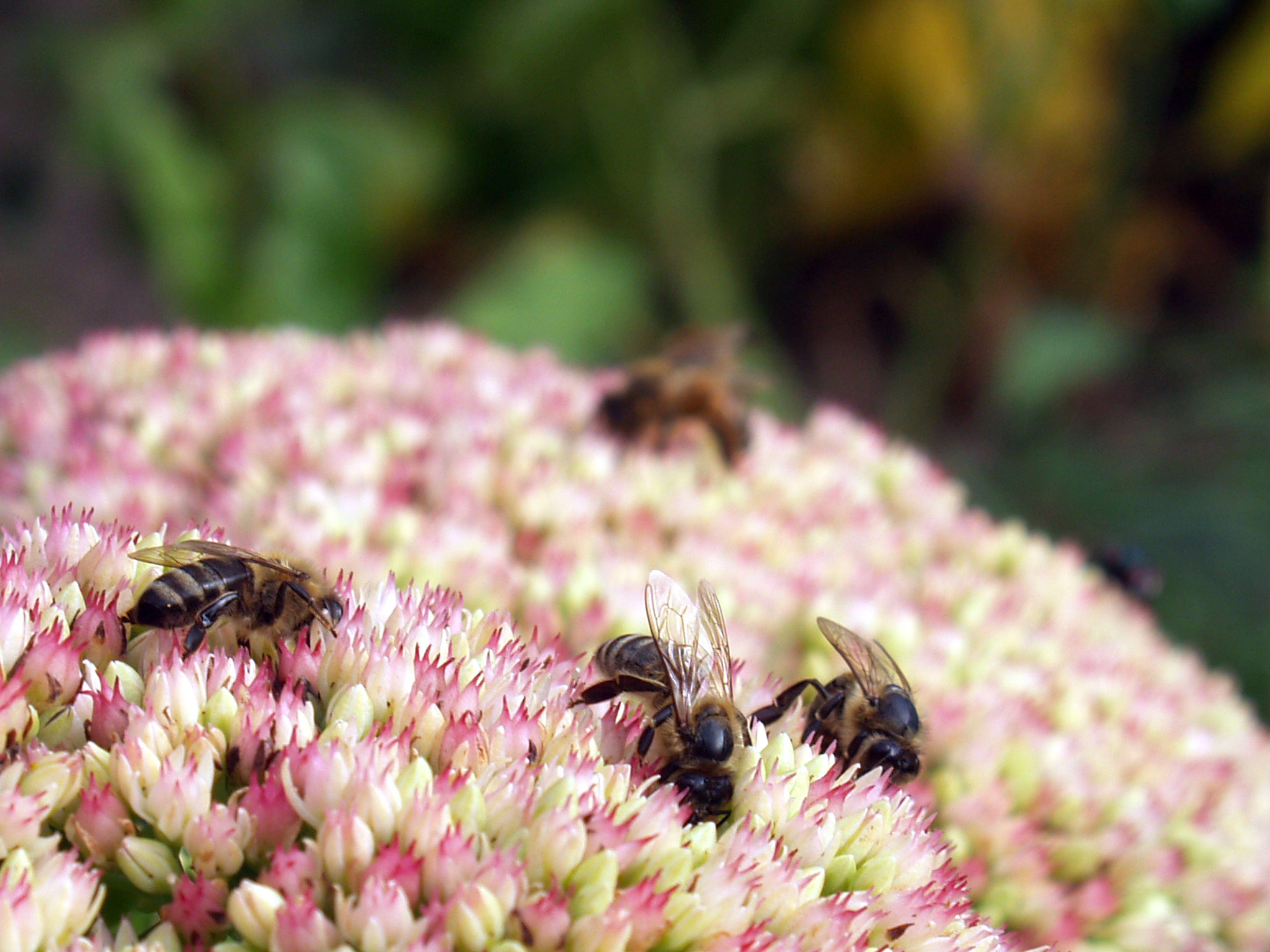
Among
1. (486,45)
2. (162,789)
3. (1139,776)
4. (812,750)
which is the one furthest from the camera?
(486,45)

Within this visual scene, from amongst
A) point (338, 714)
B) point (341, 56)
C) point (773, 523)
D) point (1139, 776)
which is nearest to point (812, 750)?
point (338, 714)

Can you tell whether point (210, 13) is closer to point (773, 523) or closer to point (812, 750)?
point (773, 523)

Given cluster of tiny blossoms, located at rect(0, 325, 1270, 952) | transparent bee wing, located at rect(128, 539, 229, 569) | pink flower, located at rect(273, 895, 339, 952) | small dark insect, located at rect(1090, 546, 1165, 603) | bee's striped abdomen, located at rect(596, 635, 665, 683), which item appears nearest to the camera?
pink flower, located at rect(273, 895, 339, 952)

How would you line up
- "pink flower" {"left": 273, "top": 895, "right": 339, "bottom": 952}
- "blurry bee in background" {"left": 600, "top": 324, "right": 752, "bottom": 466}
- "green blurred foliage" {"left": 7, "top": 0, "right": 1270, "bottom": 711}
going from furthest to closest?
"green blurred foliage" {"left": 7, "top": 0, "right": 1270, "bottom": 711} → "blurry bee in background" {"left": 600, "top": 324, "right": 752, "bottom": 466} → "pink flower" {"left": 273, "top": 895, "right": 339, "bottom": 952}

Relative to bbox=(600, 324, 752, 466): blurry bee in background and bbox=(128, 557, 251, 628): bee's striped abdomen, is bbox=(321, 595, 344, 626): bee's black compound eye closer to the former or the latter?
bbox=(128, 557, 251, 628): bee's striped abdomen

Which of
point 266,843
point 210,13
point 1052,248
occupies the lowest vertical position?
point 266,843

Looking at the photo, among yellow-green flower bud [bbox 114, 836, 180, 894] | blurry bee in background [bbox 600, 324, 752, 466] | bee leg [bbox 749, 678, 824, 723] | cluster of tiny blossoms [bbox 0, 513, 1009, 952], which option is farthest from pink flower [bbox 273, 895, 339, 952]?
blurry bee in background [bbox 600, 324, 752, 466]

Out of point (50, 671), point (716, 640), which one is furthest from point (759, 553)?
point (50, 671)
